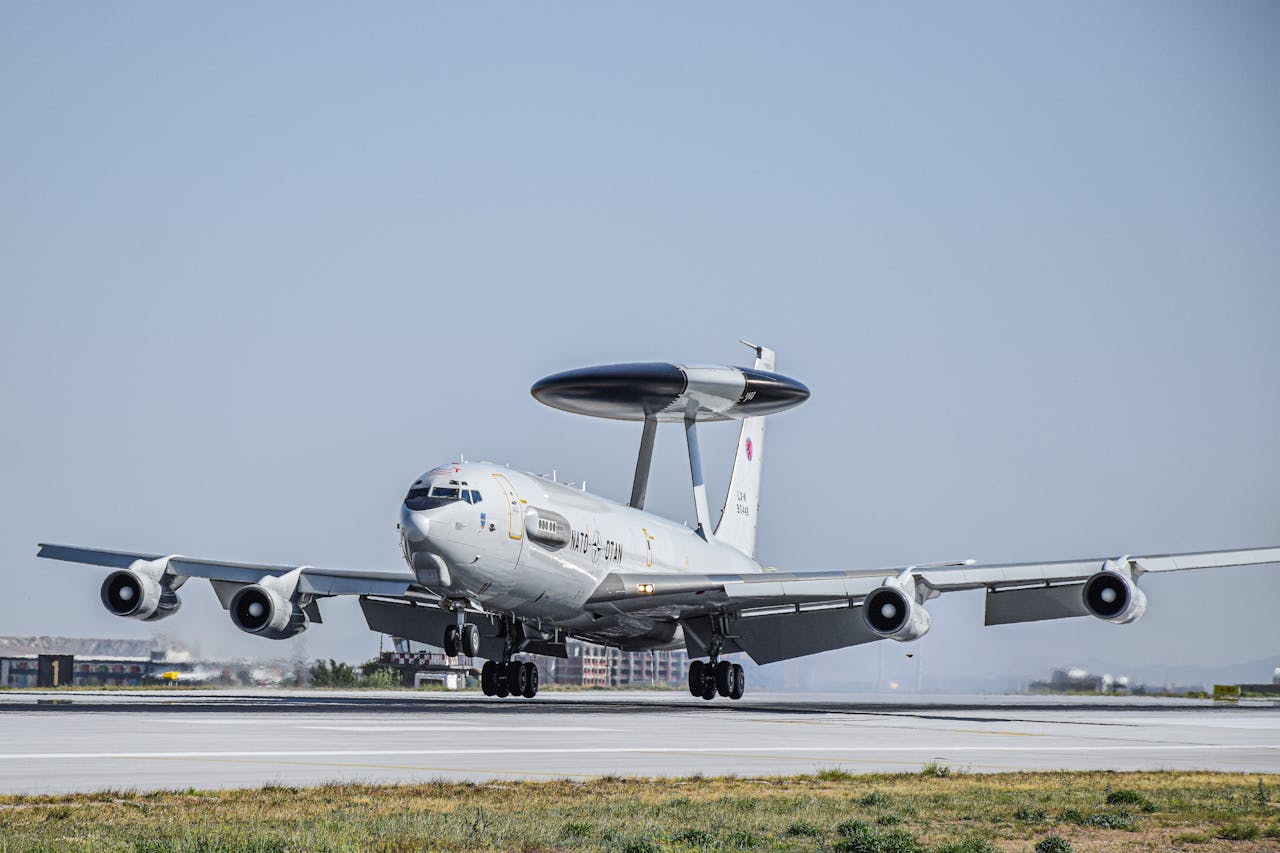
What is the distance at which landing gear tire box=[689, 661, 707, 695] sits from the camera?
4759 cm

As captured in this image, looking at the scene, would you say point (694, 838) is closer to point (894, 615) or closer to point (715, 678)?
point (894, 615)

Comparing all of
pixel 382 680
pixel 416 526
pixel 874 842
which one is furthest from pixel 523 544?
pixel 382 680

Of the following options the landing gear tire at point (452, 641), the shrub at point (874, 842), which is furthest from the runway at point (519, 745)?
the shrub at point (874, 842)

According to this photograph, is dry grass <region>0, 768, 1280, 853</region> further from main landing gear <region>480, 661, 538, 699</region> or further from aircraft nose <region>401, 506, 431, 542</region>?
main landing gear <region>480, 661, 538, 699</region>

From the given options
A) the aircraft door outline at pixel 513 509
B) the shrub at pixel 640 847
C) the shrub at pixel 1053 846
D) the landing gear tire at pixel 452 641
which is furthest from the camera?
the aircraft door outline at pixel 513 509

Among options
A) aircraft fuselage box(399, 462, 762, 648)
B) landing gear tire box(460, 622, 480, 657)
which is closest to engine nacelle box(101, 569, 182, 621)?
aircraft fuselage box(399, 462, 762, 648)

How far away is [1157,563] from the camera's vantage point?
3947 centimetres

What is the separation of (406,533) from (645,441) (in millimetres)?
31142

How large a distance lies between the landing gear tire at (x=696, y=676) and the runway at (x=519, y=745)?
12.8 meters

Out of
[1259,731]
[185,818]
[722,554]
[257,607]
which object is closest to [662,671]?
[722,554]

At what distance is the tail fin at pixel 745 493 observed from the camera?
65312mm

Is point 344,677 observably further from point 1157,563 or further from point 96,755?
point 96,755

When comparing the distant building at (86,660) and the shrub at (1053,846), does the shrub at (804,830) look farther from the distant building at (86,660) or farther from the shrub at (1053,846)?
the distant building at (86,660)

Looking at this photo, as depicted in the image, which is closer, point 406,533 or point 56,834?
point 56,834
